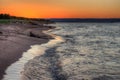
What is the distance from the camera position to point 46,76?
58.5 feet

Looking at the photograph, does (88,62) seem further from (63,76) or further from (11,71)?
(11,71)

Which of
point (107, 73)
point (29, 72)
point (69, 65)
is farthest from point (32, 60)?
point (107, 73)

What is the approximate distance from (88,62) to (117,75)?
4823mm

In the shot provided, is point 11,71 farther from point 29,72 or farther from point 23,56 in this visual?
point 23,56

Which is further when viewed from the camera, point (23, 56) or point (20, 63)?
point (23, 56)

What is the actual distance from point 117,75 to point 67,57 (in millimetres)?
7764

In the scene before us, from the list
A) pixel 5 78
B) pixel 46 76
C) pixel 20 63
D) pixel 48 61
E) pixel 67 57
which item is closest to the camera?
pixel 5 78

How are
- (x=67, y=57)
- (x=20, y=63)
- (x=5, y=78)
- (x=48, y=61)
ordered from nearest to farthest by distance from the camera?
(x=5, y=78)
(x=20, y=63)
(x=48, y=61)
(x=67, y=57)

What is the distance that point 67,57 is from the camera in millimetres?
25250

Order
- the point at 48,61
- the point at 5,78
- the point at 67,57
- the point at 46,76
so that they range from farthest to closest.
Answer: the point at 67,57, the point at 48,61, the point at 46,76, the point at 5,78

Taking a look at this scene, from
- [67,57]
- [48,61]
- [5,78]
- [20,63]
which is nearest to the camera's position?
[5,78]

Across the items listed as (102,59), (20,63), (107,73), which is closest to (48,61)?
(20,63)

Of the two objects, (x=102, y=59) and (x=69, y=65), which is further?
(x=102, y=59)

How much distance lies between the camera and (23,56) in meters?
24.5
